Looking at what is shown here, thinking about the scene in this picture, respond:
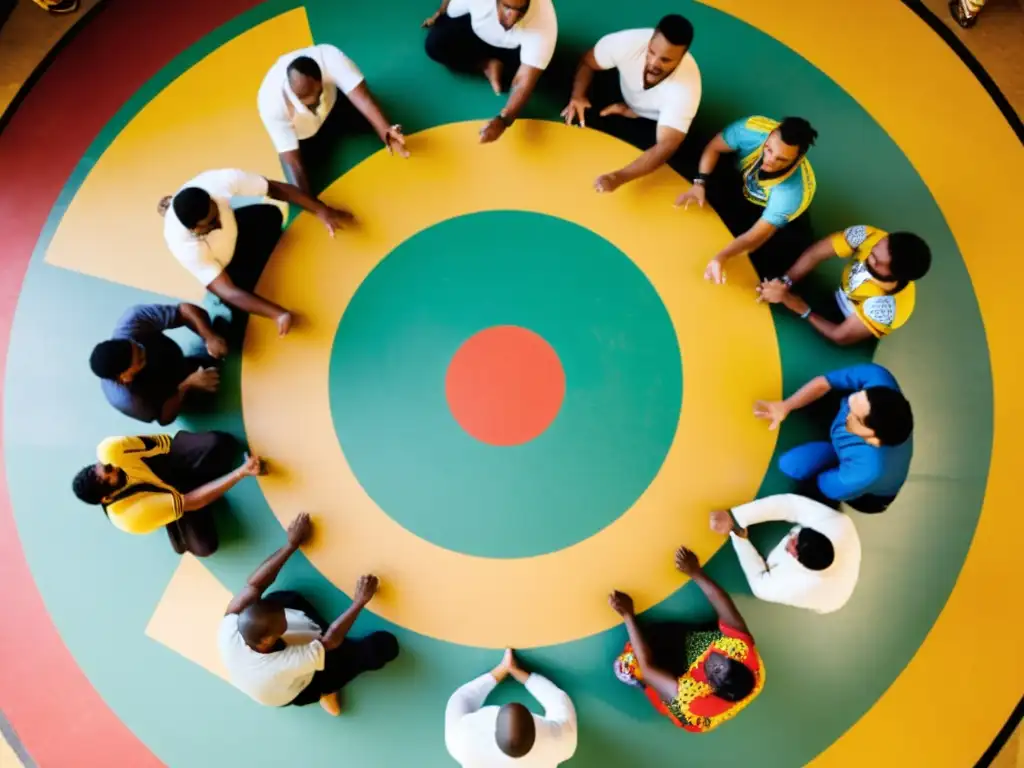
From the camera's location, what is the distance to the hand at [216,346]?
427 centimetres

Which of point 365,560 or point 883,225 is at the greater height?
point 883,225

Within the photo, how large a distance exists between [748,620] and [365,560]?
233 centimetres

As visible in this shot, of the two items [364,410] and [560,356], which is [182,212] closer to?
[364,410]

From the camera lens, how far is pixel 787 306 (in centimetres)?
438

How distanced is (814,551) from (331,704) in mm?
2815

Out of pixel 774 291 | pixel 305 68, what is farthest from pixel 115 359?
pixel 774 291

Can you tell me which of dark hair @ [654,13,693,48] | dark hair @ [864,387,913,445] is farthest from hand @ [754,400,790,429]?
dark hair @ [654,13,693,48]

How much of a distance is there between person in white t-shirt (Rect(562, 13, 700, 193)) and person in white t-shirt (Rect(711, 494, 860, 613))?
85.1 inches

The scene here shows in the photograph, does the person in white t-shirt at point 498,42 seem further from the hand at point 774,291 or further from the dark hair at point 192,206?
the hand at point 774,291

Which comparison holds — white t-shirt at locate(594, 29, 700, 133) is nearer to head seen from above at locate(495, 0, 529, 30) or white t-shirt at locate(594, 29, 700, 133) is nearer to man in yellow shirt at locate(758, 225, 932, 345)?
head seen from above at locate(495, 0, 529, 30)

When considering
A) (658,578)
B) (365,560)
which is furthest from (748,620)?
(365,560)

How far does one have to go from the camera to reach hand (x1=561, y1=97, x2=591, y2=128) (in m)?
4.51

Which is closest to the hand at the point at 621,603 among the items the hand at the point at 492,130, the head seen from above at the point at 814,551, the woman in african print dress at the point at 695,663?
the woman in african print dress at the point at 695,663

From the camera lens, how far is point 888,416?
3428 mm
